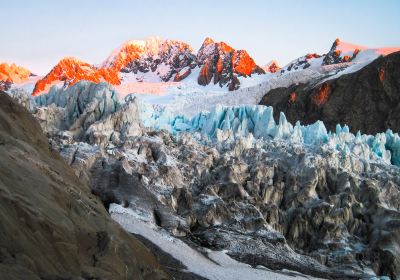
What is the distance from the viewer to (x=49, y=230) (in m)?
18.5

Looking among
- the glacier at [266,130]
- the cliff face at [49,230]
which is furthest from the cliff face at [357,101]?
Answer: the cliff face at [49,230]

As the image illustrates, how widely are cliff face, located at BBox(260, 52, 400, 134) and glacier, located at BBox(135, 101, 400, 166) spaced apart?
43483 mm

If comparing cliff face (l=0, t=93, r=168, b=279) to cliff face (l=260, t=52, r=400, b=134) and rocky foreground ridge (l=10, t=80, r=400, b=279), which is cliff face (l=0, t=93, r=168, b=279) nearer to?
rocky foreground ridge (l=10, t=80, r=400, b=279)

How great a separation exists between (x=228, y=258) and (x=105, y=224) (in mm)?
19305

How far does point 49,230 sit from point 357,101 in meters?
134

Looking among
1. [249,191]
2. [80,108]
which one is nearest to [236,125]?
[80,108]

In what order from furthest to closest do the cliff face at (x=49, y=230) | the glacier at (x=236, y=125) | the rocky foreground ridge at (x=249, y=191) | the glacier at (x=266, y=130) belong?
1. the glacier at (x=266, y=130)
2. the glacier at (x=236, y=125)
3. the rocky foreground ridge at (x=249, y=191)
4. the cliff face at (x=49, y=230)

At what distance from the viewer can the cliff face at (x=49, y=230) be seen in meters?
16.8

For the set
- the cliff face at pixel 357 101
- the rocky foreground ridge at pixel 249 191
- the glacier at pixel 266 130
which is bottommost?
the rocky foreground ridge at pixel 249 191

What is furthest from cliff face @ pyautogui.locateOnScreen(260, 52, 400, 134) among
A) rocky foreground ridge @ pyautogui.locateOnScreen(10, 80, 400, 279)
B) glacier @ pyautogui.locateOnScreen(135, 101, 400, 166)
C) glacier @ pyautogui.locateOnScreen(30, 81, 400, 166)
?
rocky foreground ridge @ pyautogui.locateOnScreen(10, 80, 400, 279)

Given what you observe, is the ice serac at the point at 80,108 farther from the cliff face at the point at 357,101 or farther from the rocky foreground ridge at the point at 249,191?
the cliff face at the point at 357,101

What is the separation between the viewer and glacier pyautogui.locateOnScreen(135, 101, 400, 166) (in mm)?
84125

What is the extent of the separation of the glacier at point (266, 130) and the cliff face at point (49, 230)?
5476cm

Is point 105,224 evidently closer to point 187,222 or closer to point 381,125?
point 187,222
